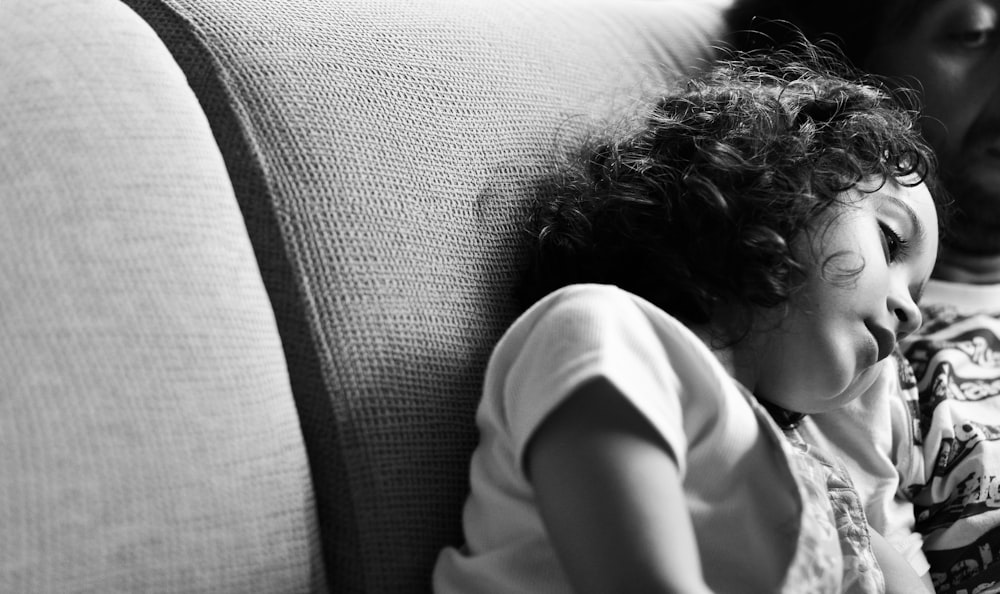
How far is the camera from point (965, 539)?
0.93m

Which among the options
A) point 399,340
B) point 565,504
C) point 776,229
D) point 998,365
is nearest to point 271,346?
point 399,340

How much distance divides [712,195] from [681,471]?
24 centimetres

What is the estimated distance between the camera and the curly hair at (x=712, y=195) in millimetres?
715

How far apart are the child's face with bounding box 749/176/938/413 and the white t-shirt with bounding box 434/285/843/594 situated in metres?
0.12

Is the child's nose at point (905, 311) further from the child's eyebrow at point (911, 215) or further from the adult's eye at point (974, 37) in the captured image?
the adult's eye at point (974, 37)

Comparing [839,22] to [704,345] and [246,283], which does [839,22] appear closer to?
[704,345]

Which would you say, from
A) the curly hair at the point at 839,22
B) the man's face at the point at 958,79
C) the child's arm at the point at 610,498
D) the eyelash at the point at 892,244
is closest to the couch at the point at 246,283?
the child's arm at the point at 610,498

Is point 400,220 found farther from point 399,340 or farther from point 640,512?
point 640,512

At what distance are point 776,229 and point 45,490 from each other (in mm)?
514

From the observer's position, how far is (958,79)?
107cm

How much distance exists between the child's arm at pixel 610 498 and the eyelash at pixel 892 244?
1.11 ft

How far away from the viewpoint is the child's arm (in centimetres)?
52

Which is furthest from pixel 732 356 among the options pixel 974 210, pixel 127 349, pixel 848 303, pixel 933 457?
pixel 974 210

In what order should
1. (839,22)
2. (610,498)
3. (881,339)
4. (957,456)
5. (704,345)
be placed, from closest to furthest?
(610,498), (704,345), (881,339), (957,456), (839,22)
